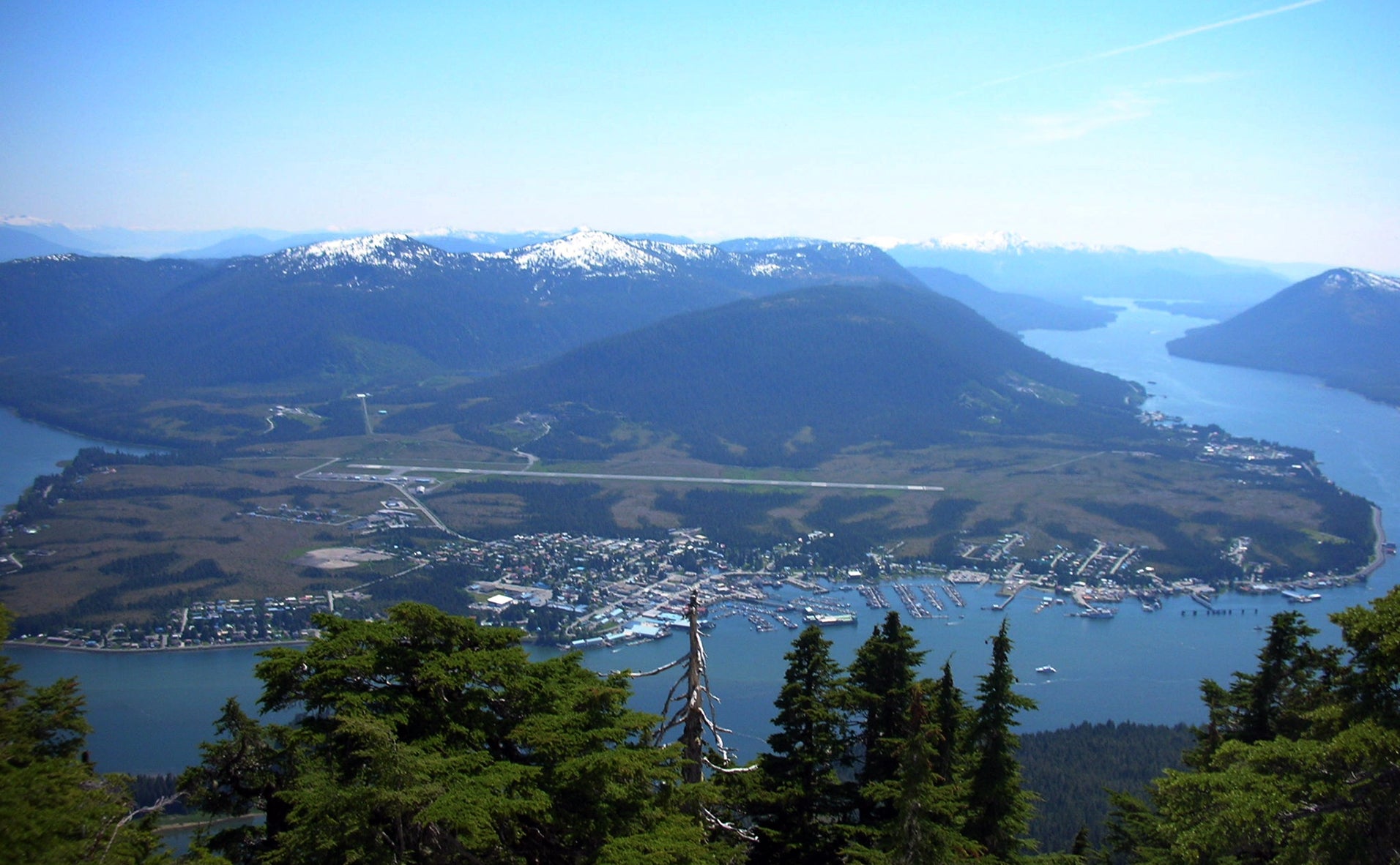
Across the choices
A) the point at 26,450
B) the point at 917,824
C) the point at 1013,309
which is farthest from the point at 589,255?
the point at 917,824

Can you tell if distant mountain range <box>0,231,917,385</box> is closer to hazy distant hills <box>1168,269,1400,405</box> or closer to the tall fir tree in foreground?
hazy distant hills <box>1168,269,1400,405</box>

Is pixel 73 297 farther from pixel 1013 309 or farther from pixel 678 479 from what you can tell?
pixel 1013 309

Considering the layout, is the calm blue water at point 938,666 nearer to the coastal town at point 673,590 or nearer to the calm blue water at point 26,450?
the coastal town at point 673,590

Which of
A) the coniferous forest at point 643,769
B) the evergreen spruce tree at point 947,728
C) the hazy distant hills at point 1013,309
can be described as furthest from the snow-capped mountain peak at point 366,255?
the evergreen spruce tree at point 947,728

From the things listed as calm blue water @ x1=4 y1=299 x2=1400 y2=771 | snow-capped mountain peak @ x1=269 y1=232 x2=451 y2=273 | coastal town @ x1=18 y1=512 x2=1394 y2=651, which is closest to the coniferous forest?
calm blue water @ x1=4 y1=299 x2=1400 y2=771

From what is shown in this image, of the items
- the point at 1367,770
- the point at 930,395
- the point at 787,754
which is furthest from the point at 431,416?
the point at 1367,770
